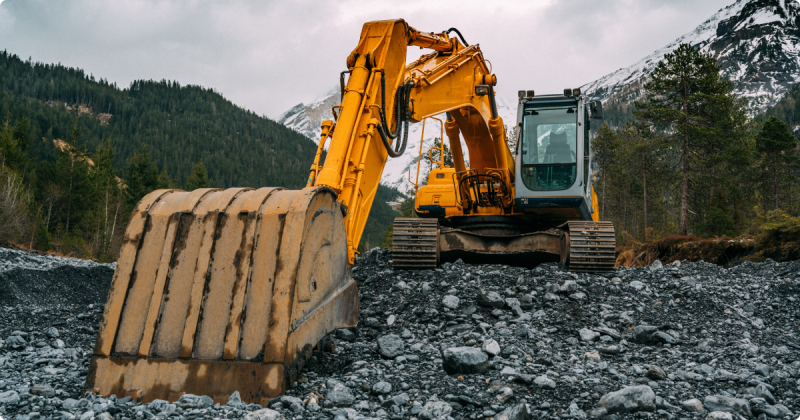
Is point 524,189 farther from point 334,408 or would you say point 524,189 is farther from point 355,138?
point 334,408

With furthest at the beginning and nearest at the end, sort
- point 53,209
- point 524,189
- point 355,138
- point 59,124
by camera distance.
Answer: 1. point 59,124
2. point 53,209
3. point 524,189
4. point 355,138

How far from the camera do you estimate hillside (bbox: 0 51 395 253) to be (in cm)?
9931

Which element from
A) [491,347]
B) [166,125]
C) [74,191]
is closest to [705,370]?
[491,347]

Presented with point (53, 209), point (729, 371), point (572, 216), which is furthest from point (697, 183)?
point (53, 209)

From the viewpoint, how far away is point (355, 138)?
15.3 ft

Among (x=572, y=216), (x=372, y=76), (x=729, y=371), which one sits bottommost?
(x=729, y=371)

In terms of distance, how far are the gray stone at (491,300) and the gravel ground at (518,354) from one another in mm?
16

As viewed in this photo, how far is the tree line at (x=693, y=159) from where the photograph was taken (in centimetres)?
2592

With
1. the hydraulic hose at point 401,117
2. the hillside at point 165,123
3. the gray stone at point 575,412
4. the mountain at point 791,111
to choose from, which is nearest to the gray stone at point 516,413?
the gray stone at point 575,412

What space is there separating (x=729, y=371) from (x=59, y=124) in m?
113

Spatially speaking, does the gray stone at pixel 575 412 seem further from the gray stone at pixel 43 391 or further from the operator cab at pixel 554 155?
the operator cab at pixel 554 155

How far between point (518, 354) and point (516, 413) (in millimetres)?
1152

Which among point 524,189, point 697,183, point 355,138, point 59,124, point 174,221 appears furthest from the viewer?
point 59,124

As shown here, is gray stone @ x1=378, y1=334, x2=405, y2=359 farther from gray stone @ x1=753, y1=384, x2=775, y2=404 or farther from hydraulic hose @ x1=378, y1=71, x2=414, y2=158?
gray stone @ x1=753, y1=384, x2=775, y2=404
